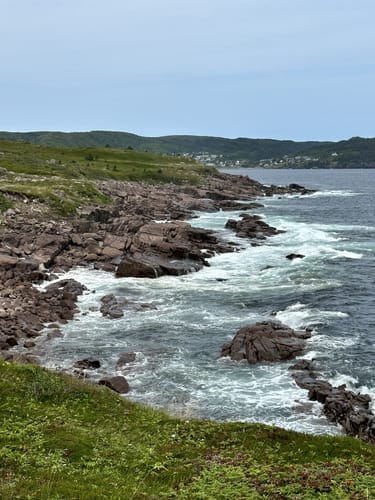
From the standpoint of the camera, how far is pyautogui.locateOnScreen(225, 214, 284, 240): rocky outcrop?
2876 inches

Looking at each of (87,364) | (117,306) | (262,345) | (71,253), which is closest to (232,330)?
(262,345)

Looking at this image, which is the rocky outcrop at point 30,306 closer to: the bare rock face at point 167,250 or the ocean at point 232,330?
the ocean at point 232,330

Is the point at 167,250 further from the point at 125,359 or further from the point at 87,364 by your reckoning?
the point at 87,364

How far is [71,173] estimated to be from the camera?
10206 centimetres

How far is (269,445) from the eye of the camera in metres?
16.8

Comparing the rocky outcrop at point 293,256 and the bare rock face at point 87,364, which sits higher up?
the rocky outcrop at point 293,256

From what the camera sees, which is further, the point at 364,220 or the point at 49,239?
the point at 364,220

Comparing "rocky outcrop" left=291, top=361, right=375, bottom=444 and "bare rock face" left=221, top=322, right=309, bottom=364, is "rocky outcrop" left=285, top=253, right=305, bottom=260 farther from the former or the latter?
"rocky outcrop" left=291, top=361, right=375, bottom=444

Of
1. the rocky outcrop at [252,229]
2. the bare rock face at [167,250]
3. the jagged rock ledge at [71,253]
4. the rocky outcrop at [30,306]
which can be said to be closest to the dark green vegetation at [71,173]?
the jagged rock ledge at [71,253]

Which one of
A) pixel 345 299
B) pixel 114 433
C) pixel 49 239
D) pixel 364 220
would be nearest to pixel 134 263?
pixel 49 239

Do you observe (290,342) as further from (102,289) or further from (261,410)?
(102,289)

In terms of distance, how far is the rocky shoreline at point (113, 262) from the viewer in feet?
88.9

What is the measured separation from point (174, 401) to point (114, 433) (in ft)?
25.8

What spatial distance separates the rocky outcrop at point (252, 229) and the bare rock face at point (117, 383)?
159 feet
